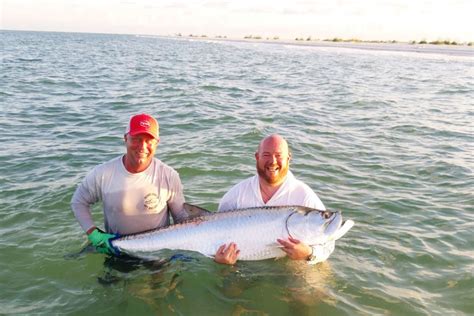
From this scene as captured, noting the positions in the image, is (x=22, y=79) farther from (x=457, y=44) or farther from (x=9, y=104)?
(x=457, y=44)

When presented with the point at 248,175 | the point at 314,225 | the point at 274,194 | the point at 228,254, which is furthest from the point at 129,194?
the point at 248,175

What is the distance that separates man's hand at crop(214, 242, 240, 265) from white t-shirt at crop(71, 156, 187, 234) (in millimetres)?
654

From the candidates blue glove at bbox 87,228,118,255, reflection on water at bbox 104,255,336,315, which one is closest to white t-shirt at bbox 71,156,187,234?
blue glove at bbox 87,228,118,255

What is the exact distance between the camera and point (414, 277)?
→ 19.3ft

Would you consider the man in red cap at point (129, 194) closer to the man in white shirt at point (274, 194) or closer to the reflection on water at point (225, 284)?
the reflection on water at point (225, 284)

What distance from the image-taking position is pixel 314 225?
14.8 ft

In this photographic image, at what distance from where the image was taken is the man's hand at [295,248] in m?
4.49

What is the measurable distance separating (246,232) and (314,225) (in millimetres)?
665

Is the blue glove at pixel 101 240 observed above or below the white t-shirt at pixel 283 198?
below

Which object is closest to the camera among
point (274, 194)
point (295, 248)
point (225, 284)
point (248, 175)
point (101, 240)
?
point (295, 248)

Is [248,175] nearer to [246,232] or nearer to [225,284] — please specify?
[225,284]

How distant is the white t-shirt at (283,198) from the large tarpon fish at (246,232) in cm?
30

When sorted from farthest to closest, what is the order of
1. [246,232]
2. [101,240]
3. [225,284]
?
[225,284] < [101,240] < [246,232]

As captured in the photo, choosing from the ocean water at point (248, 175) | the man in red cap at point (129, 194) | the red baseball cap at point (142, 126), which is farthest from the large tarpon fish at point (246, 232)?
the red baseball cap at point (142, 126)
